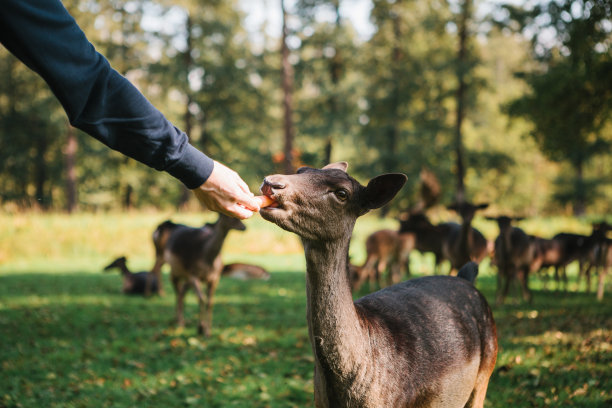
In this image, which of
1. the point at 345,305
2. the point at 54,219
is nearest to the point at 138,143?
the point at 345,305

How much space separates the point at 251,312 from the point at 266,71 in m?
20.8

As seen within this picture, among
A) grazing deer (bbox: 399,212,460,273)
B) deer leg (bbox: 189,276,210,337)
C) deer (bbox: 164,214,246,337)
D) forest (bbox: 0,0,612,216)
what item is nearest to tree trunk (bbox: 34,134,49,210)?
forest (bbox: 0,0,612,216)

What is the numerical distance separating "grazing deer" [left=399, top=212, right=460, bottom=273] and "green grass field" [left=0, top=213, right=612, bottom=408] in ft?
5.47

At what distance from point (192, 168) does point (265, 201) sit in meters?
0.36

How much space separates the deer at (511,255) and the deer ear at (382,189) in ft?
26.5

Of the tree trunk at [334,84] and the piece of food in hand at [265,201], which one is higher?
the tree trunk at [334,84]

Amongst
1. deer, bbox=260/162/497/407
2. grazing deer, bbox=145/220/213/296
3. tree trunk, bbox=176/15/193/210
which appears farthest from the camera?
tree trunk, bbox=176/15/193/210

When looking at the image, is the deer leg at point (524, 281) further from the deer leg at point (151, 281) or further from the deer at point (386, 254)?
the deer leg at point (151, 281)

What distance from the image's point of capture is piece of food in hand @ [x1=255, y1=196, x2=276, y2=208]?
7.40ft

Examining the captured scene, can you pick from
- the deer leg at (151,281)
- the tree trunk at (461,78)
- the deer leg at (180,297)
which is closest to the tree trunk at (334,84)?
the tree trunk at (461,78)

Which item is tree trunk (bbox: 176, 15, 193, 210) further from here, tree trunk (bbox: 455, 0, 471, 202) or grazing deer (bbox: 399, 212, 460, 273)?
grazing deer (bbox: 399, 212, 460, 273)

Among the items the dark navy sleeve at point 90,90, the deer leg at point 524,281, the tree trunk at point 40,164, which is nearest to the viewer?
the dark navy sleeve at point 90,90

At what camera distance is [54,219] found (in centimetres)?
2067

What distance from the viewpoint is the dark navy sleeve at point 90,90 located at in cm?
175
